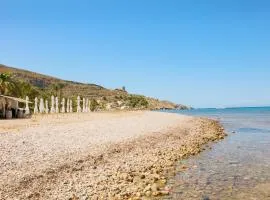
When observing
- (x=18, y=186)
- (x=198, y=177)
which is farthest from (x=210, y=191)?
(x=18, y=186)

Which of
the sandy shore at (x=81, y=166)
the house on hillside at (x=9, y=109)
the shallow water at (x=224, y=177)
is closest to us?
the sandy shore at (x=81, y=166)

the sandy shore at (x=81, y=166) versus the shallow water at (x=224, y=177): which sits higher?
the sandy shore at (x=81, y=166)

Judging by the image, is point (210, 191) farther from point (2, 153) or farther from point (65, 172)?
point (2, 153)

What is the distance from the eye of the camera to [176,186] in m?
16.3

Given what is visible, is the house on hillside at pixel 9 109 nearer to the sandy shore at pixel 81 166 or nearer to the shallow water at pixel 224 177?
the sandy shore at pixel 81 166

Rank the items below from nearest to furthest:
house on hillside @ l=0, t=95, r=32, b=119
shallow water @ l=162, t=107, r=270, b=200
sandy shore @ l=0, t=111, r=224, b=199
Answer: sandy shore @ l=0, t=111, r=224, b=199 < shallow water @ l=162, t=107, r=270, b=200 < house on hillside @ l=0, t=95, r=32, b=119

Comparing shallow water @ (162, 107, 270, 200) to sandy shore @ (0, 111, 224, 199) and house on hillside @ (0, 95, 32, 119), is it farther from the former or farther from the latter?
house on hillside @ (0, 95, 32, 119)

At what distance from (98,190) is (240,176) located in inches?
326

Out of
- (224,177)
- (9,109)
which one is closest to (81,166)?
(224,177)

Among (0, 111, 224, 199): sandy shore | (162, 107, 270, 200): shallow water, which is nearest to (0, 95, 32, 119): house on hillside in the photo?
(0, 111, 224, 199): sandy shore

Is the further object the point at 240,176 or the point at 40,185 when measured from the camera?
the point at 240,176

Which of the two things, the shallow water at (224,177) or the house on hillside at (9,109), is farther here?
the house on hillside at (9,109)

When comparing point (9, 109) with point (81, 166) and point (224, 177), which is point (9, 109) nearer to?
point (81, 166)

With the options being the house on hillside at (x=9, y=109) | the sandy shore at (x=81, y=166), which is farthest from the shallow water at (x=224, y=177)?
the house on hillside at (x=9, y=109)
